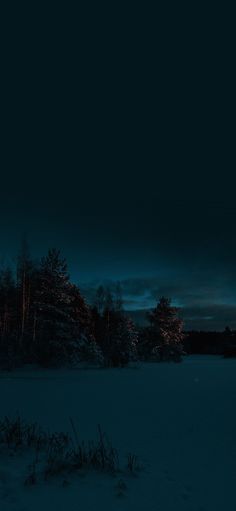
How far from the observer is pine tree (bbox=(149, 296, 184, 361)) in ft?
197

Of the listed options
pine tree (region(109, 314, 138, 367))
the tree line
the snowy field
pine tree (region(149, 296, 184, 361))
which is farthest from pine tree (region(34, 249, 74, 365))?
pine tree (region(149, 296, 184, 361))

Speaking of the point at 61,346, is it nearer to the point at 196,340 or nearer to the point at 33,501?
the point at 33,501

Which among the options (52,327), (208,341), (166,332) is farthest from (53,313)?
(208,341)

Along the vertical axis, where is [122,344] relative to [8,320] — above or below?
below

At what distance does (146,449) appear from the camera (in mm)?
9328

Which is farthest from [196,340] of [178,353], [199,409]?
[199,409]

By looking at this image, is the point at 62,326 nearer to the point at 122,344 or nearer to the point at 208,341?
the point at 122,344

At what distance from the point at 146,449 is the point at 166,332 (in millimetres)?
50972

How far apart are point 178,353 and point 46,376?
32.4m

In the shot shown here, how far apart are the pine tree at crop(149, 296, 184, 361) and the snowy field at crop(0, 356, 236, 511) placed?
3972cm

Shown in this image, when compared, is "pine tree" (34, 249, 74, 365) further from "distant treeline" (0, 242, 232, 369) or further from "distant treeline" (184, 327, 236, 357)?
"distant treeline" (184, 327, 236, 357)

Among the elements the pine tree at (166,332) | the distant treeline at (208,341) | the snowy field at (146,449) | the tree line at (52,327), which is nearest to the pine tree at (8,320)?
Result: the tree line at (52,327)

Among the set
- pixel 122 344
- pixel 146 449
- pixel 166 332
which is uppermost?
pixel 166 332

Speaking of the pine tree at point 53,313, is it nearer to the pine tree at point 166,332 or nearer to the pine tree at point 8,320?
the pine tree at point 8,320
